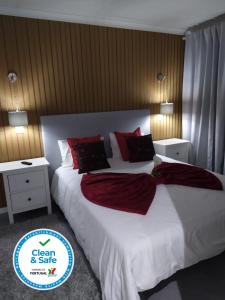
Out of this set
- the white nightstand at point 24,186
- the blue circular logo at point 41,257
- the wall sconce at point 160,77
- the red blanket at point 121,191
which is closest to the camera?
the blue circular logo at point 41,257

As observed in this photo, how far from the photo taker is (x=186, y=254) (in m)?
1.55

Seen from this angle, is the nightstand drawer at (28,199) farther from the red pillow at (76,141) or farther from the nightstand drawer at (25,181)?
the red pillow at (76,141)

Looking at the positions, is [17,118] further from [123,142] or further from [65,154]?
[123,142]

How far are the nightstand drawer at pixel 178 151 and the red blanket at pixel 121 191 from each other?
144 centimetres

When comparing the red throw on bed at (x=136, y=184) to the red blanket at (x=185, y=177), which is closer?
the red throw on bed at (x=136, y=184)

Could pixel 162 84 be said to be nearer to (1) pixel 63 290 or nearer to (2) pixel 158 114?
(2) pixel 158 114

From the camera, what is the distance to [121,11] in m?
2.89

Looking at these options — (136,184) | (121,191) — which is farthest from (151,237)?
(136,184)

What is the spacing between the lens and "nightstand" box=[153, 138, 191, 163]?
3.57 metres

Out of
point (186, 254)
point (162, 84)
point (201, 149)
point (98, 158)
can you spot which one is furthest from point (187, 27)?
point (186, 254)

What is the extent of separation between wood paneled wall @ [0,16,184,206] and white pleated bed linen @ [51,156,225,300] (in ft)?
5.20

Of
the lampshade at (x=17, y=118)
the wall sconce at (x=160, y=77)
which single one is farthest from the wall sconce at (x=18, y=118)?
the wall sconce at (x=160, y=77)

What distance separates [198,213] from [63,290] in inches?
46.9

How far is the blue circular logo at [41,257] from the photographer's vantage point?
1.53 metres
